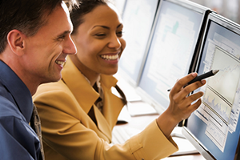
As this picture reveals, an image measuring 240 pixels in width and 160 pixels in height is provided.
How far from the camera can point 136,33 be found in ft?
6.09

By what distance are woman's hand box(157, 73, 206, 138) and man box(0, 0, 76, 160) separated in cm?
42

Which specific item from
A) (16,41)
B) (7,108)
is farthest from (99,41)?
(7,108)

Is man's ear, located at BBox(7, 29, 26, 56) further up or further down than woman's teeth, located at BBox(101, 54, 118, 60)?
further up

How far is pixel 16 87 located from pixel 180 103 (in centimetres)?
53

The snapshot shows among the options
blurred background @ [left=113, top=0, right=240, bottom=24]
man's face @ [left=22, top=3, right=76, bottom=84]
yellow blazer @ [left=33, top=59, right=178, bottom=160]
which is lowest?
yellow blazer @ [left=33, top=59, right=178, bottom=160]

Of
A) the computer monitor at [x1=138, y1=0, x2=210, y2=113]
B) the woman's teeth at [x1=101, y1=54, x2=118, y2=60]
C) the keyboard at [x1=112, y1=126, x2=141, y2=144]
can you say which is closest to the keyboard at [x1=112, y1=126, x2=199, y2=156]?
the keyboard at [x1=112, y1=126, x2=141, y2=144]

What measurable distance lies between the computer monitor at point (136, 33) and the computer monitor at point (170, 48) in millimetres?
73

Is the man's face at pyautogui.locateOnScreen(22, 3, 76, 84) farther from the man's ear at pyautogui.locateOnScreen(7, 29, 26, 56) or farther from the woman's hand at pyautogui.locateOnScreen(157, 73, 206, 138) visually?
the woman's hand at pyautogui.locateOnScreen(157, 73, 206, 138)

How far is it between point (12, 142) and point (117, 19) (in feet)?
2.32

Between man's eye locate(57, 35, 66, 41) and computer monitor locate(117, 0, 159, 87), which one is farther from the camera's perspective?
computer monitor locate(117, 0, 159, 87)

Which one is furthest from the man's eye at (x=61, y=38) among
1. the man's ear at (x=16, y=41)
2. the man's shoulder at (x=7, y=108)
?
the man's shoulder at (x=7, y=108)

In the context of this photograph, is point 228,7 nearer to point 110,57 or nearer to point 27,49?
point 110,57

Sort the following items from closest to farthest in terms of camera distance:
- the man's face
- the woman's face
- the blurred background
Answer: the man's face, the woman's face, the blurred background

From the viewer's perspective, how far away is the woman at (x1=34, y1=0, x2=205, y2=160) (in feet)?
3.50
